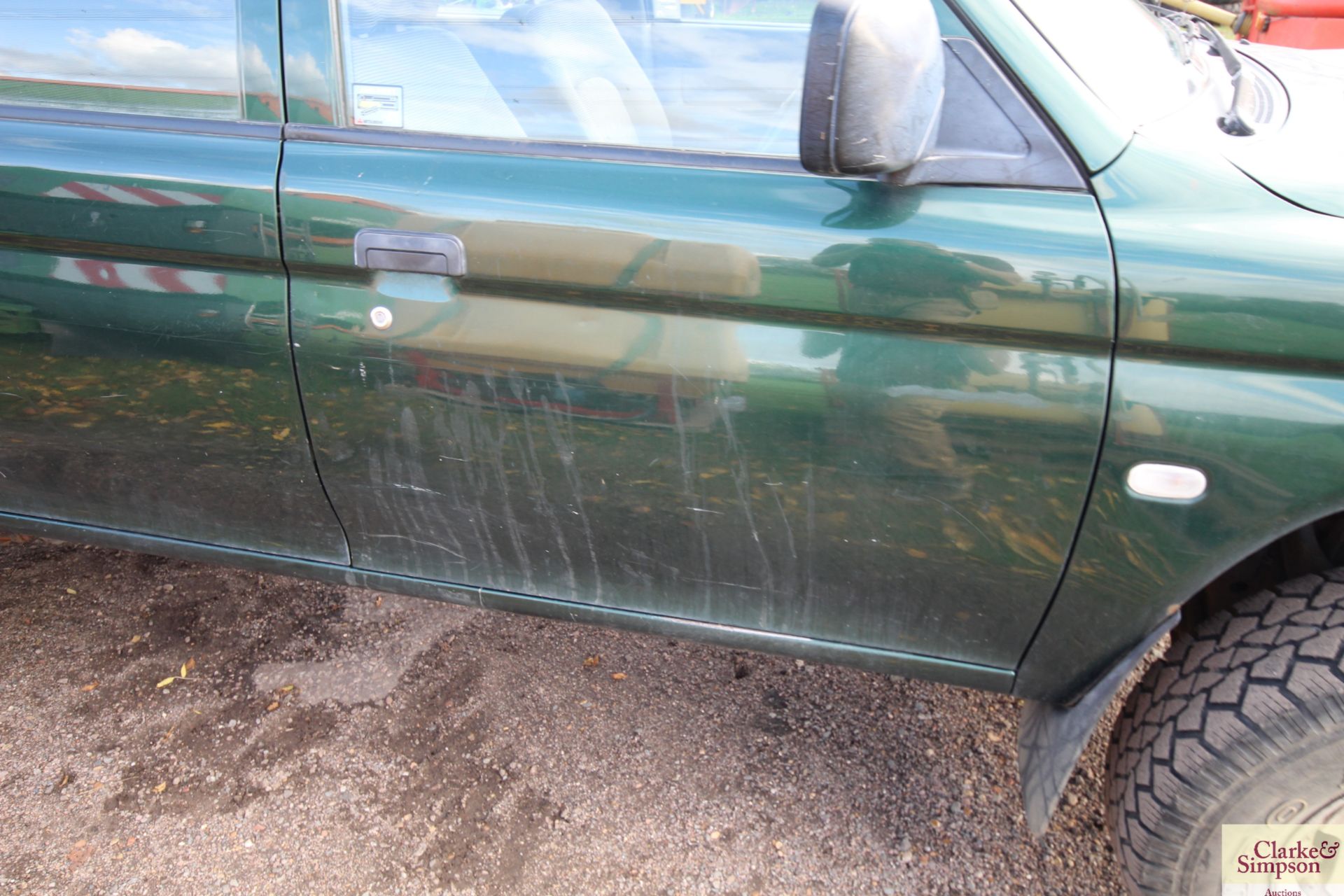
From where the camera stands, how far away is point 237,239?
162 cm

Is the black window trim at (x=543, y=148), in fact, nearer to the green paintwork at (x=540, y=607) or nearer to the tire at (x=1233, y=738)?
the green paintwork at (x=540, y=607)

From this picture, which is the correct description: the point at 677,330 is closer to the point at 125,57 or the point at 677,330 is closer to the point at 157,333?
the point at 157,333

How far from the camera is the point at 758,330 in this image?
1.48 metres

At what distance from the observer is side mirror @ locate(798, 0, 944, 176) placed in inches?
46.9

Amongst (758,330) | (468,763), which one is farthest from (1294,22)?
(468,763)

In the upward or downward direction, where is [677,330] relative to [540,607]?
upward

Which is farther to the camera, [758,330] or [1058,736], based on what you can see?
[1058,736]

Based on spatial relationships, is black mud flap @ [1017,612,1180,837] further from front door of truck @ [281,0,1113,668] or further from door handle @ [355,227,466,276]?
door handle @ [355,227,466,276]

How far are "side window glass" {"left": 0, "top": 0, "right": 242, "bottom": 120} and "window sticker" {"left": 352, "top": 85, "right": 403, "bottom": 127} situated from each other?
24 centimetres

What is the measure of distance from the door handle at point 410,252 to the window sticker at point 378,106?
0.22 meters

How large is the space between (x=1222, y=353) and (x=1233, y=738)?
63 centimetres

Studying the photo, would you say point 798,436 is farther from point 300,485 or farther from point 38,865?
point 38,865

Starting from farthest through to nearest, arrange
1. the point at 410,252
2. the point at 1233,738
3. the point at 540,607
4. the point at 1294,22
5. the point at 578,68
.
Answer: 1. the point at 1294,22
2. the point at 540,607
3. the point at 578,68
4. the point at 410,252
5. the point at 1233,738

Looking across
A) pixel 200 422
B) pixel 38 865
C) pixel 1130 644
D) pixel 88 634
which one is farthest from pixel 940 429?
pixel 88 634
